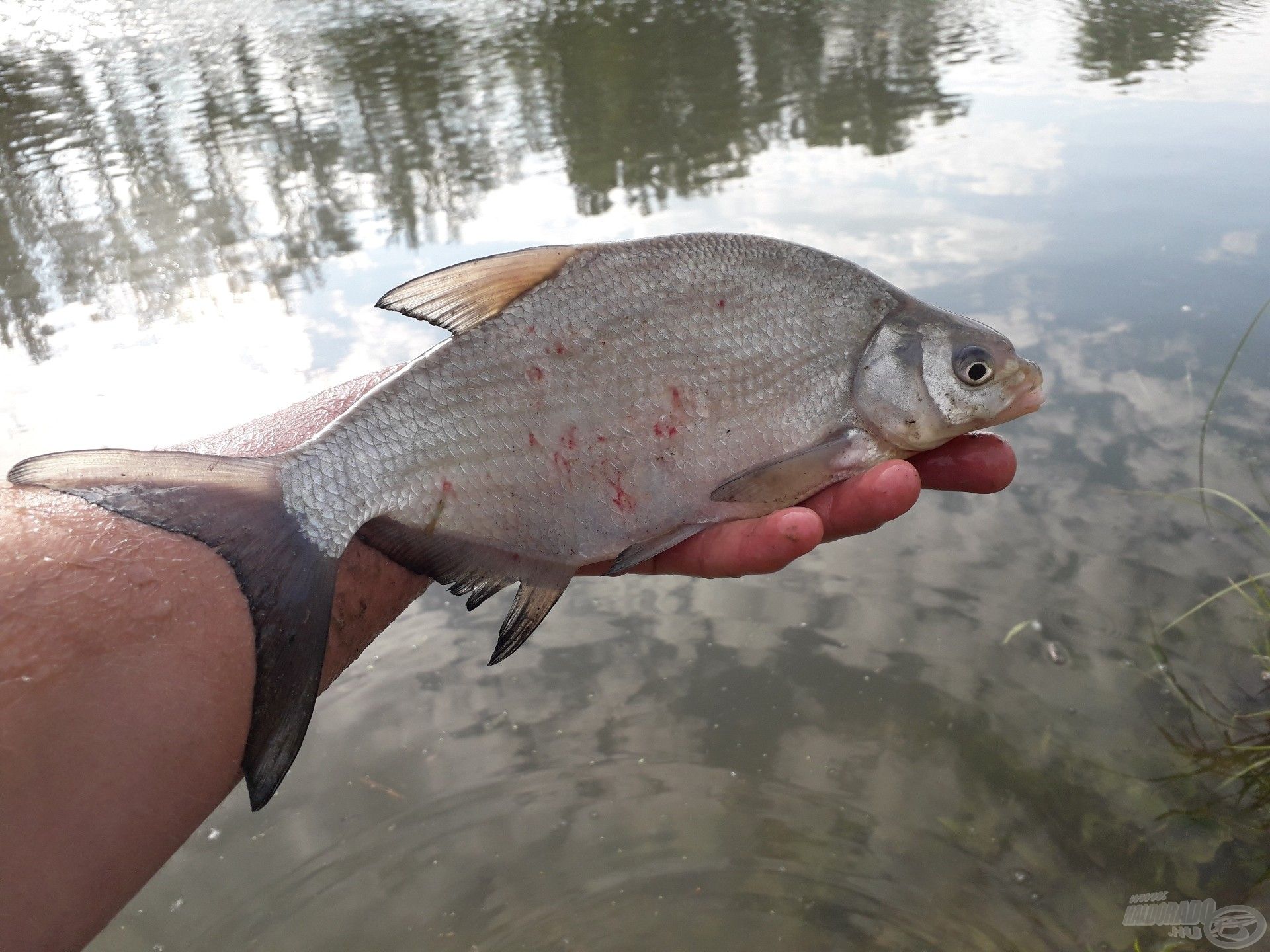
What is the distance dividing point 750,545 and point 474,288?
3.21 feet

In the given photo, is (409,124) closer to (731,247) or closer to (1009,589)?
(1009,589)

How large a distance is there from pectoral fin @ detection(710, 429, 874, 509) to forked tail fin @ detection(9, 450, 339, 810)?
1043 millimetres

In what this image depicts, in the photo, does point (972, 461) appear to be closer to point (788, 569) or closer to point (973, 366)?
point (973, 366)

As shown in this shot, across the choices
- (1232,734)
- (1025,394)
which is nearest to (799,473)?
(1025,394)

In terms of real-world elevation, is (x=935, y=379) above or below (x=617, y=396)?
below

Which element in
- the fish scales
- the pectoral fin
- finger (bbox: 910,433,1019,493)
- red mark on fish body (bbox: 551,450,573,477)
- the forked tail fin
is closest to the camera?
the forked tail fin

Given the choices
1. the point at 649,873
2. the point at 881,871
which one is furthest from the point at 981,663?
the point at 649,873

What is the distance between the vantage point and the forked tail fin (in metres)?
1.88

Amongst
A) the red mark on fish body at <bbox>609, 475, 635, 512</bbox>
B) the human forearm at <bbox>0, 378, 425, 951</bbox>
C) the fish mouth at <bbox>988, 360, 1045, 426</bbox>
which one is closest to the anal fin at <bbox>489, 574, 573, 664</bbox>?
the red mark on fish body at <bbox>609, 475, 635, 512</bbox>

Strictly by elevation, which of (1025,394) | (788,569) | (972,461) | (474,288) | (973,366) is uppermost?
(474,288)

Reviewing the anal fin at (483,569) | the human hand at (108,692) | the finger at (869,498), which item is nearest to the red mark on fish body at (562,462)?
the anal fin at (483,569)

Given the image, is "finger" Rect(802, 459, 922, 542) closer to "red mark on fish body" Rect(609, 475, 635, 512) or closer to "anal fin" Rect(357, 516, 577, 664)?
"red mark on fish body" Rect(609, 475, 635, 512)

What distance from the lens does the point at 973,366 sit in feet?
8.46

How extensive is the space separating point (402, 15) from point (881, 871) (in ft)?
72.5
